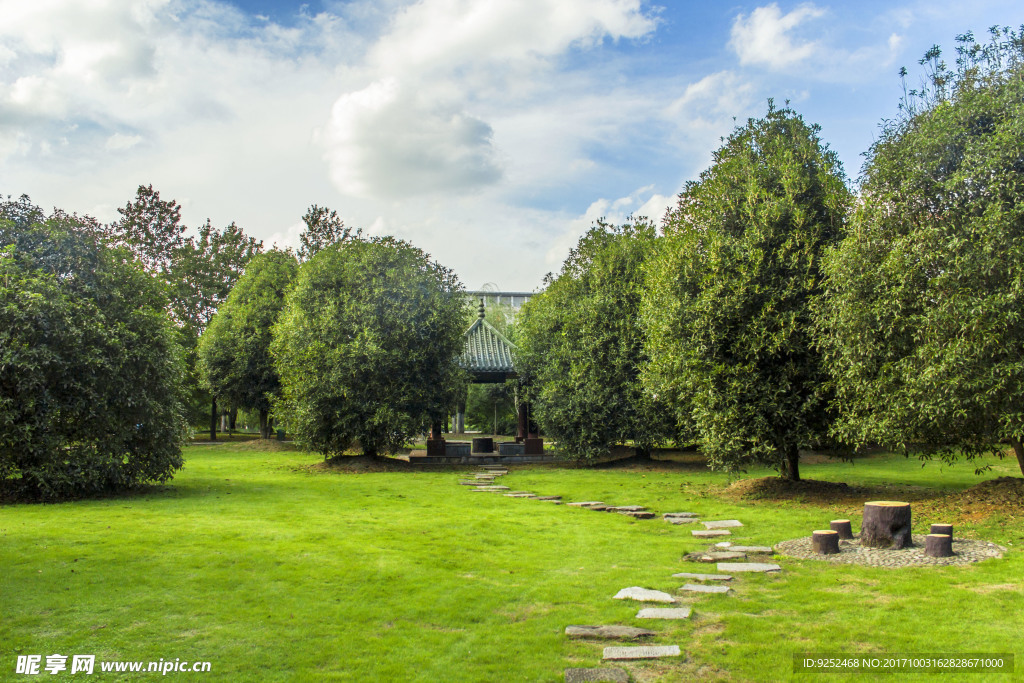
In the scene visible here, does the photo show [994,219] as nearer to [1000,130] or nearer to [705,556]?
[1000,130]

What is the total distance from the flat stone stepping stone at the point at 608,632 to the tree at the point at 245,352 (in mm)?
28383

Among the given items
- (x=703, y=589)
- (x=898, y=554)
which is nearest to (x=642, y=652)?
(x=703, y=589)

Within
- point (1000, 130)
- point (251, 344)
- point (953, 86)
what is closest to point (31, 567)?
point (1000, 130)

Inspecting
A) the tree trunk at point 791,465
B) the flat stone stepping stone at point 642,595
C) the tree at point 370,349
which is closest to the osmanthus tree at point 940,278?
the tree trunk at point 791,465

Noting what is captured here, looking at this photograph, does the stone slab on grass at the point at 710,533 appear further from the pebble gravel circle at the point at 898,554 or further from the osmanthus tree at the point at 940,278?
the osmanthus tree at the point at 940,278

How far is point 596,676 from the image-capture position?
5.41m

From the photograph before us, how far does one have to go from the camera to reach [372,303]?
23.7 metres

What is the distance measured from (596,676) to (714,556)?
4.73m

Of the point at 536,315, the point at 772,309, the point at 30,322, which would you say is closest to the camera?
the point at 30,322

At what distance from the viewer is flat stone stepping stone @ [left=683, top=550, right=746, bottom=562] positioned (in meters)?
9.52

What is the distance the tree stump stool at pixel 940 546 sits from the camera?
8859mm

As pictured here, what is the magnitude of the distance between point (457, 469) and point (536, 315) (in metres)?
6.53

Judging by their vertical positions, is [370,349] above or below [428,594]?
above

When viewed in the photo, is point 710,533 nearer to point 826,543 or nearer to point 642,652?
point 826,543
